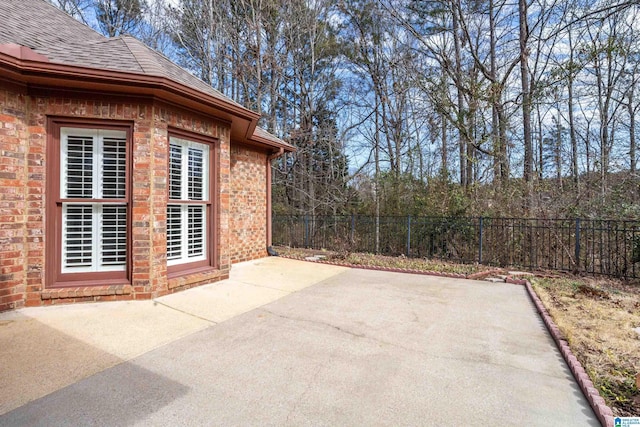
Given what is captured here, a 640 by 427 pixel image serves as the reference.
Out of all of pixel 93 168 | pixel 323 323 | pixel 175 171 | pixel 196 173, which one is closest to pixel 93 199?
pixel 93 168

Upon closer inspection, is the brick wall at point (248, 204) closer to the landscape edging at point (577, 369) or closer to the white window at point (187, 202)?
the white window at point (187, 202)

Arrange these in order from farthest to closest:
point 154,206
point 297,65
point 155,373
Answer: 1. point 297,65
2. point 154,206
3. point 155,373

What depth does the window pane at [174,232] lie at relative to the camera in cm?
486

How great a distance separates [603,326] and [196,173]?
5980 mm

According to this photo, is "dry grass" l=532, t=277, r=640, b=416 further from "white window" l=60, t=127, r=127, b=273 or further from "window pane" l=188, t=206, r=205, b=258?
"white window" l=60, t=127, r=127, b=273

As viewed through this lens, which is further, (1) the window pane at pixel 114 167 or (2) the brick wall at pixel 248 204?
(2) the brick wall at pixel 248 204

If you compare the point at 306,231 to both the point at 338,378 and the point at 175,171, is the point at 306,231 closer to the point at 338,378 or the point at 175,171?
the point at 175,171

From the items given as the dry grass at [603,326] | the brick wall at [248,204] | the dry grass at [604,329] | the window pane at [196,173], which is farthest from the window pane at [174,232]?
the dry grass at [604,329]

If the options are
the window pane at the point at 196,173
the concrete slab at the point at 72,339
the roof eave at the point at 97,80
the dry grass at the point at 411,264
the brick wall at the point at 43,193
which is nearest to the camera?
the concrete slab at the point at 72,339

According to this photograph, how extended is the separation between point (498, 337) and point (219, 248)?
4291mm

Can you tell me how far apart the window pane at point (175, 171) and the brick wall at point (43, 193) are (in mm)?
367

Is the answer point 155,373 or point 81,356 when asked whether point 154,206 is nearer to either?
point 81,356

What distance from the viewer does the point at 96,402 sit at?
213 centimetres

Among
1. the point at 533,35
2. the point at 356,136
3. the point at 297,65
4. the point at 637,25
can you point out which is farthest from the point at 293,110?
the point at 637,25
